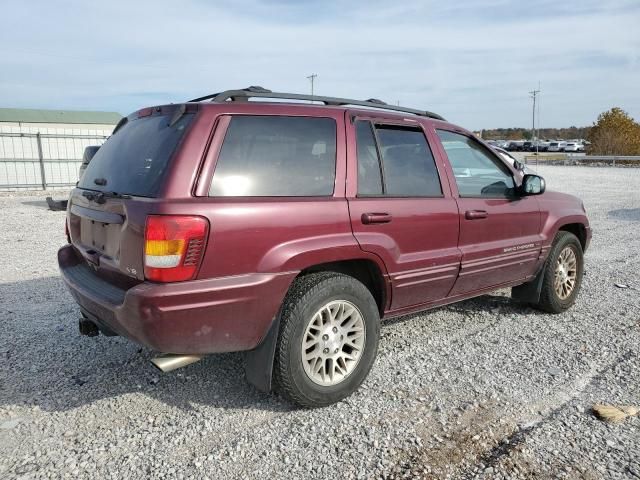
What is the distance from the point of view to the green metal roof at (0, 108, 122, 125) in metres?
47.5

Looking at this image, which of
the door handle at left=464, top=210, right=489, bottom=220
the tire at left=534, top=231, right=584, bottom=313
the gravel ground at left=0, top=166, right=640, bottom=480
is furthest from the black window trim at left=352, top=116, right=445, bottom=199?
the tire at left=534, top=231, right=584, bottom=313

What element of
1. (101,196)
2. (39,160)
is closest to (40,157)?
(39,160)

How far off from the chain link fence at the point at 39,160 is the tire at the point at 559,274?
14.5 meters

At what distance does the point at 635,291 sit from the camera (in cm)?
565

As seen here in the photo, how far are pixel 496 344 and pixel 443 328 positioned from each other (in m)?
0.49

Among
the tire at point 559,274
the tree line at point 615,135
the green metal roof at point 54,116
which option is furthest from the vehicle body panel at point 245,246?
the green metal roof at point 54,116

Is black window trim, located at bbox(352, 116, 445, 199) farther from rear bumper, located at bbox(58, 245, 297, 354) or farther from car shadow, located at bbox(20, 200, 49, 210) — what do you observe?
car shadow, located at bbox(20, 200, 49, 210)

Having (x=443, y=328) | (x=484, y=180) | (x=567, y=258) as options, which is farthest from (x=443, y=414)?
(x=567, y=258)

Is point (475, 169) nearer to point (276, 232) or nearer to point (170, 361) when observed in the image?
point (276, 232)

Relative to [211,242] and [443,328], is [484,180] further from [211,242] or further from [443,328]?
[211,242]

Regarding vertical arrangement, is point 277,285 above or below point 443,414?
above

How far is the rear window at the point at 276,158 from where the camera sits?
9.27 feet

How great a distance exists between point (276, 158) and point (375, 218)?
743mm

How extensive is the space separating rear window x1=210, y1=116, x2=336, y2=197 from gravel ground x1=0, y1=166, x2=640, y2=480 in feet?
4.39
